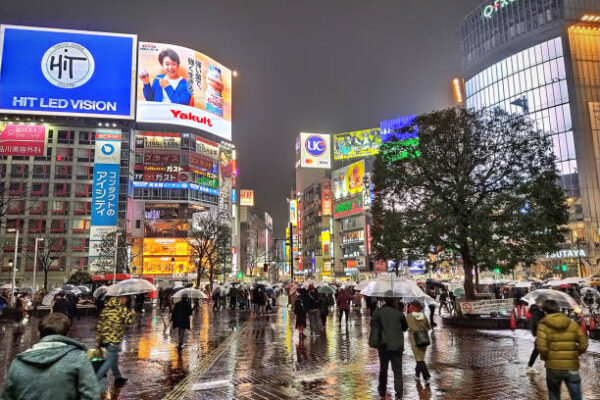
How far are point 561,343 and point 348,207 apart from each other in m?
90.6

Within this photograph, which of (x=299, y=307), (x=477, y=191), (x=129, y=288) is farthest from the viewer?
(x=477, y=191)

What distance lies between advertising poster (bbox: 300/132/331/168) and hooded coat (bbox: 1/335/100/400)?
107953mm

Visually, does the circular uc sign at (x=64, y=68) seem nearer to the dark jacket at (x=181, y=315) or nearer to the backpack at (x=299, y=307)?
the backpack at (x=299, y=307)

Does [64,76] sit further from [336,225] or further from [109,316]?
[109,316]

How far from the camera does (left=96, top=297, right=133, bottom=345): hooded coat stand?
8477 mm

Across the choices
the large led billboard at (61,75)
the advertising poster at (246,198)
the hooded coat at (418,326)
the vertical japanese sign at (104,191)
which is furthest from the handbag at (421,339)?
the advertising poster at (246,198)

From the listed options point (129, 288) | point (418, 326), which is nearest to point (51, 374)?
point (418, 326)

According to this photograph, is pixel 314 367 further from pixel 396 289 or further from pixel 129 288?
pixel 129 288

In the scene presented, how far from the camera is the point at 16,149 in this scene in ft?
185

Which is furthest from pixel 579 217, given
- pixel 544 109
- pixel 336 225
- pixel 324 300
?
pixel 324 300

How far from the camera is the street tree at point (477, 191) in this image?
20062 mm

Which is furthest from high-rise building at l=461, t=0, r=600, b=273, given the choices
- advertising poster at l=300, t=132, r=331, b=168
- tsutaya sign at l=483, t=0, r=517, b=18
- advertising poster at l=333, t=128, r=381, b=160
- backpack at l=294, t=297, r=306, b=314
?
backpack at l=294, t=297, r=306, b=314

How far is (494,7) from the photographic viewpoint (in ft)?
263

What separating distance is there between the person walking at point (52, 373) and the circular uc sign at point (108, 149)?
74.0m
